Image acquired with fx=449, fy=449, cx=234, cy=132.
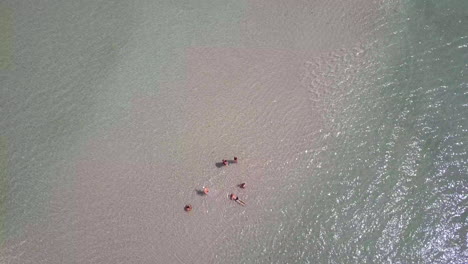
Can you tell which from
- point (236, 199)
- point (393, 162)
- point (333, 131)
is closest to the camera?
point (236, 199)

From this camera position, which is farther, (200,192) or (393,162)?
(393,162)

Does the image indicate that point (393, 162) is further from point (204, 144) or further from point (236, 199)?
point (204, 144)

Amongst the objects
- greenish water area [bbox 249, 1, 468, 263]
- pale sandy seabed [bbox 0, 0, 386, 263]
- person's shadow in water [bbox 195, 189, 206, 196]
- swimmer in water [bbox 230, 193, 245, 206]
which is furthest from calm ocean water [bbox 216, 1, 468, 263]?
person's shadow in water [bbox 195, 189, 206, 196]

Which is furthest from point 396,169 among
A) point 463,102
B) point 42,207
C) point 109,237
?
point 42,207

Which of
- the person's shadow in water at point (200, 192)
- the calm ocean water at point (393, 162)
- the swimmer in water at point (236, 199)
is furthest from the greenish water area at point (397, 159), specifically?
the person's shadow in water at point (200, 192)

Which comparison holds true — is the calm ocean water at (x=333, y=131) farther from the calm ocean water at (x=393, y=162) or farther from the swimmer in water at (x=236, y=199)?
the swimmer in water at (x=236, y=199)

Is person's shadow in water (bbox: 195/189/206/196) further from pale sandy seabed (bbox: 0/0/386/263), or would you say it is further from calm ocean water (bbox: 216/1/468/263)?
calm ocean water (bbox: 216/1/468/263)

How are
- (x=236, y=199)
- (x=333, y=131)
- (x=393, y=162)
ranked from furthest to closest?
(x=333, y=131)
(x=393, y=162)
(x=236, y=199)

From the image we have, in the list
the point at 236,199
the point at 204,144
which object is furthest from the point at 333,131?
the point at 204,144

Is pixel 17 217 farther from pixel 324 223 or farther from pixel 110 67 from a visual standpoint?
pixel 324 223
